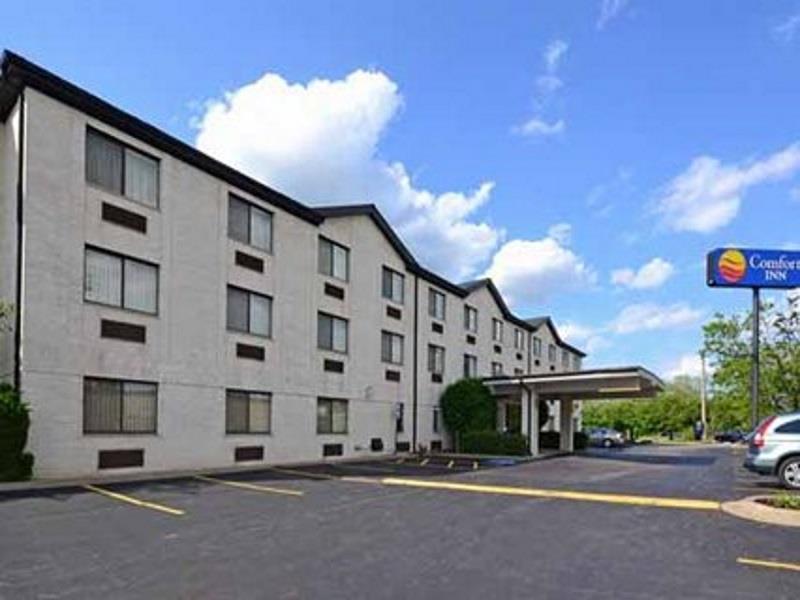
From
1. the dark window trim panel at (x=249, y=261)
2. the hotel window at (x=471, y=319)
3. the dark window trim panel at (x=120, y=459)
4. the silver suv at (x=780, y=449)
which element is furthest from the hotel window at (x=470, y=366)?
the silver suv at (x=780, y=449)

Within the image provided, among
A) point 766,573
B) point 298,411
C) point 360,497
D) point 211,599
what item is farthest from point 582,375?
point 211,599

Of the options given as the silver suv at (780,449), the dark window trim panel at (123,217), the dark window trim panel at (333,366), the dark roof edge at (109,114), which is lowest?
the silver suv at (780,449)

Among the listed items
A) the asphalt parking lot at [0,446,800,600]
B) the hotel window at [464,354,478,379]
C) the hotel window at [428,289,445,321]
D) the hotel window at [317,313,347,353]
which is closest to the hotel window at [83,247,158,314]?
the asphalt parking lot at [0,446,800,600]

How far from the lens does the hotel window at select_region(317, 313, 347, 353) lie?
29.4 meters

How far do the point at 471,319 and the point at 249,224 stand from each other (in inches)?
808

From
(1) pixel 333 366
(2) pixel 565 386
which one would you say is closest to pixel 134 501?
(1) pixel 333 366

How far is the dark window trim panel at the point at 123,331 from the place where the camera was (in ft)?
65.3

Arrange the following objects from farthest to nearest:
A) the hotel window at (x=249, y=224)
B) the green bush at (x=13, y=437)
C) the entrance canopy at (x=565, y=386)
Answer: the entrance canopy at (x=565, y=386) < the hotel window at (x=249, y=224) < the green bush at (x=13, y=437)

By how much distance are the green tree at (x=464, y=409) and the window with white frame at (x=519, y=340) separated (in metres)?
13.1

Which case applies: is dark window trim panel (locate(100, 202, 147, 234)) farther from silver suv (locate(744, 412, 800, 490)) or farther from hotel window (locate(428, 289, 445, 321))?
hotel window (locate(428, 289, 445, 321))

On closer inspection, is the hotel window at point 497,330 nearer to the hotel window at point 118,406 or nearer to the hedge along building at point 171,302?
the hedge along building at point 171,302

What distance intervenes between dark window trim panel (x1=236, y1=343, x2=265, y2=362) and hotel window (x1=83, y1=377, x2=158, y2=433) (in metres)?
3.77

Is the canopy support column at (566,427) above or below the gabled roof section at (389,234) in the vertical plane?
below

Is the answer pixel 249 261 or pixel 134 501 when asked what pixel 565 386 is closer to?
pixel 249 261
